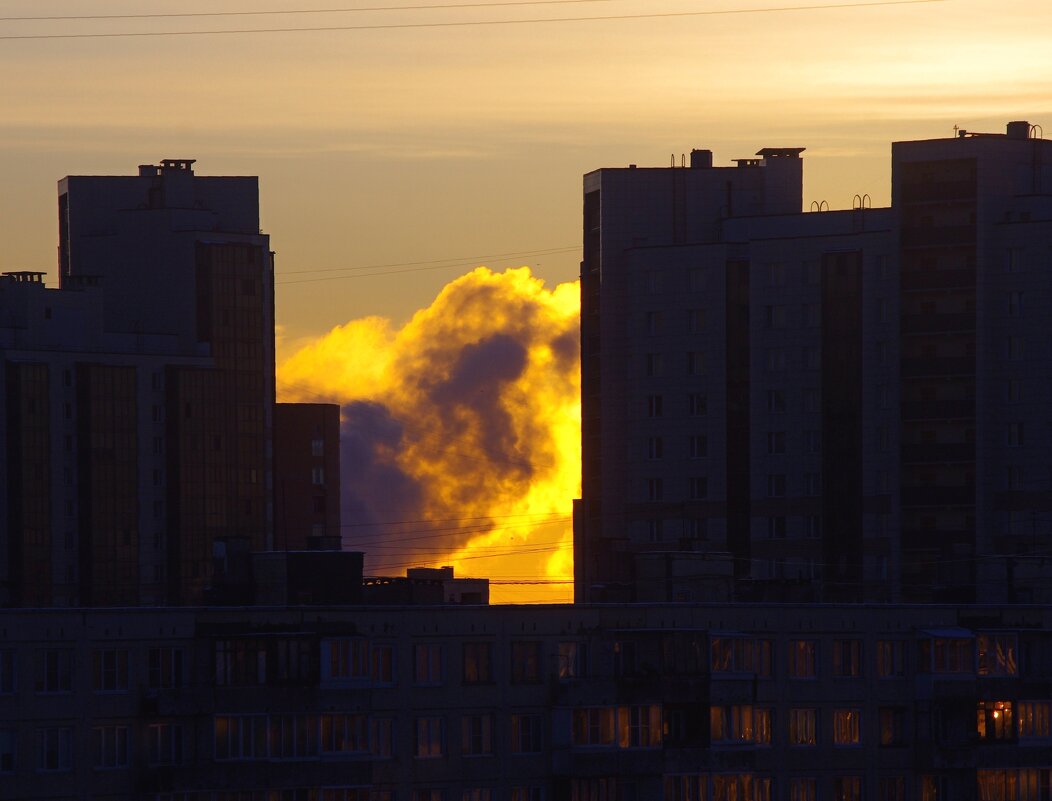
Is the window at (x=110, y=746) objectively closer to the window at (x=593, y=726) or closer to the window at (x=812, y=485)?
the window at (x=593, y=726)

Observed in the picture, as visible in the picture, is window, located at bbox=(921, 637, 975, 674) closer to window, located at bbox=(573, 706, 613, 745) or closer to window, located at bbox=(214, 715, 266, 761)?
window, located at bbox=(573, 706, 613, 745)

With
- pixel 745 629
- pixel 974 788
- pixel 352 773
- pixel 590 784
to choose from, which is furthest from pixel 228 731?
pixel 974 788

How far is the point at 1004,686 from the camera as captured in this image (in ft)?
357

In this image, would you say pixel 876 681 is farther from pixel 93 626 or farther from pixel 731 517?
pixel 731 517

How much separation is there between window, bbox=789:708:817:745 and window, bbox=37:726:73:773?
92.7 ft

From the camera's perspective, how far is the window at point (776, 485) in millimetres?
198875

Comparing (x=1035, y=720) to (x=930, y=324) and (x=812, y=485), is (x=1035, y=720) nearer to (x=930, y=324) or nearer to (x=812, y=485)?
(x=930, y=324)

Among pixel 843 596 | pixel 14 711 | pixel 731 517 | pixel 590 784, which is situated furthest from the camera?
pixel 731 517

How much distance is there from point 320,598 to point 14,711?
15.4 meters

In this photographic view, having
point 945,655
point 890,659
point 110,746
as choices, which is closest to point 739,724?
point 890,659

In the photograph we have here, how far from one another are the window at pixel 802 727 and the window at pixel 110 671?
2629 centimetres

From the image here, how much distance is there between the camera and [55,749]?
9669cm

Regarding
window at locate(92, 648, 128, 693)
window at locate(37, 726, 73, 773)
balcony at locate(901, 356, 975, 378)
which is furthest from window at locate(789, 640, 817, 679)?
balcony at locate(901, 356, 975, 378)

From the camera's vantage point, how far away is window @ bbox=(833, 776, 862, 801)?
349 ft
